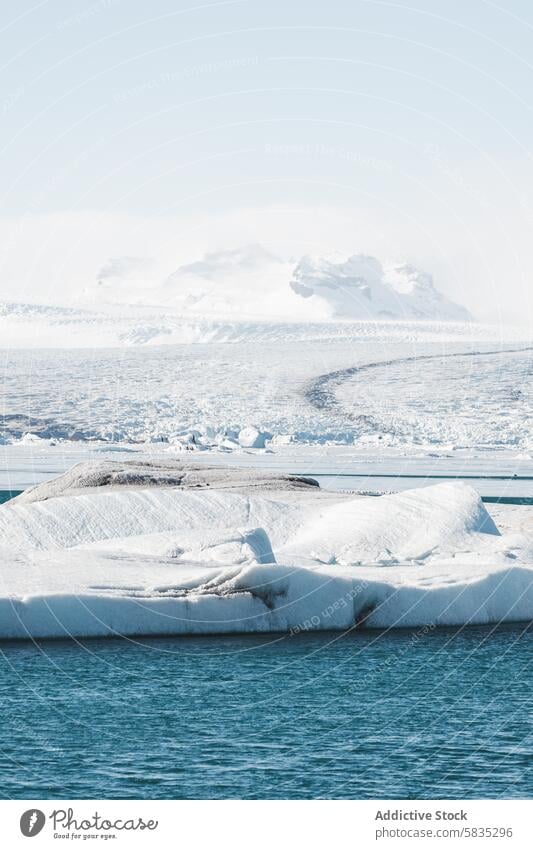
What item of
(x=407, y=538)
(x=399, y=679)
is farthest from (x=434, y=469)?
(x=399, y=679)

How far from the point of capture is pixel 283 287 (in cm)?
12444

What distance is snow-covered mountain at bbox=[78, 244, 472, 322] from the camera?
11862 cm

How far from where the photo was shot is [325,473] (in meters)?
39.1

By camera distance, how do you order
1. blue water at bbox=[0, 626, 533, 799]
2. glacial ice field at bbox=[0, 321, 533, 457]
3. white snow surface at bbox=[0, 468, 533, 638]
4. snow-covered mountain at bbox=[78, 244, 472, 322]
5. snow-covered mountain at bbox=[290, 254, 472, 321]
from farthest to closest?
snow-covered mountain at bbox=[290, 254, 472, 321] → snow-covered mountain at bbox=[78, 244, 472, 322] → glacial ice field at bbox=[0, 321, 533, 457] → white snow surface at bbox=[0, 468, 533, 638] → blue water at bbox=[0, 626, 533, 799]

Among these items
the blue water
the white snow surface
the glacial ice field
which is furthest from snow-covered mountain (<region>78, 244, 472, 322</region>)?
the blue water

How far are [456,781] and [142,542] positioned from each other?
9822mm

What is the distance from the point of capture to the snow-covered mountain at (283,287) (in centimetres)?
11862

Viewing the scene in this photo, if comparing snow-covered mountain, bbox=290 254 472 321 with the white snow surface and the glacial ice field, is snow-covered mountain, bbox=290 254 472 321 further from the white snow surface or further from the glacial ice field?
the white snow surface

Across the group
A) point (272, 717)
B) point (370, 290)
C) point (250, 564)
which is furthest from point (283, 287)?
point (272, 717)

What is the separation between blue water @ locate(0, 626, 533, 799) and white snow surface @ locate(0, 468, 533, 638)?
1.15 feet

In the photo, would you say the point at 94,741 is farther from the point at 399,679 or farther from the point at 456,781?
the point at 399,679
